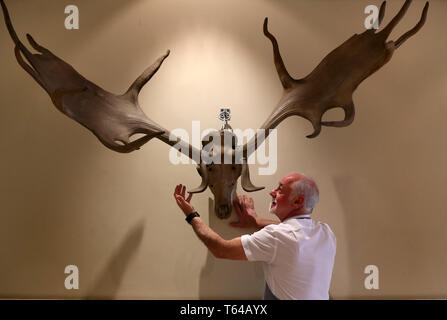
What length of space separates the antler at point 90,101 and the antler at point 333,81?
508mm

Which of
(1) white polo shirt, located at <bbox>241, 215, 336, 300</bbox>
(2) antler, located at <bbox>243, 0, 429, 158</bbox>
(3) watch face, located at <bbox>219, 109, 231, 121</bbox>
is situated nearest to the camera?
(1) white polo shirt, located at <bbox>241, 215, 336, 300</bbox>

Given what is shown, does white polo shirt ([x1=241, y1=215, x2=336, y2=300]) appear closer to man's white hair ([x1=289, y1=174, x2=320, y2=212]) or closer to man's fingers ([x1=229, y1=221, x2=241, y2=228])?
man's white hair ([x1=289, y1=174, x2=320, y2=212])

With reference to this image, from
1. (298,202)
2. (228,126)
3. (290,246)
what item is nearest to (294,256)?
Result: (290,246)

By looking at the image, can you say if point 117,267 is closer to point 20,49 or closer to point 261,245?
point 261,245

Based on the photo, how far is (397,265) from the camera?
1843 mm

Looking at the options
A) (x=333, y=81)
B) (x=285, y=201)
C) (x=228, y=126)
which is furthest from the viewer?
(x=228, y=126)

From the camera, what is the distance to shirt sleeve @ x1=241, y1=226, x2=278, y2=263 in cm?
140

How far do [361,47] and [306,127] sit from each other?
Result: 47 cm

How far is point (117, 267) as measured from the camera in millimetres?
1787

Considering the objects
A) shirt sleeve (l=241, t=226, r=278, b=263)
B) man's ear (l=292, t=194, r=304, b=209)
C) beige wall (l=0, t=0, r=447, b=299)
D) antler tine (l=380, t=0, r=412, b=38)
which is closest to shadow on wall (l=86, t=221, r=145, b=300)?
beige wall (l=0, t=0, r=447, b=299)

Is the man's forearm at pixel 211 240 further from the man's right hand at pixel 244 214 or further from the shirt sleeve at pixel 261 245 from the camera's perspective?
the man's right hand at pixel 244 214

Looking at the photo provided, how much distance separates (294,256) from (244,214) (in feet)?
1.40

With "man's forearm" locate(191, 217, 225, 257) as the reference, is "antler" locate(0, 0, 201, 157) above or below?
above
